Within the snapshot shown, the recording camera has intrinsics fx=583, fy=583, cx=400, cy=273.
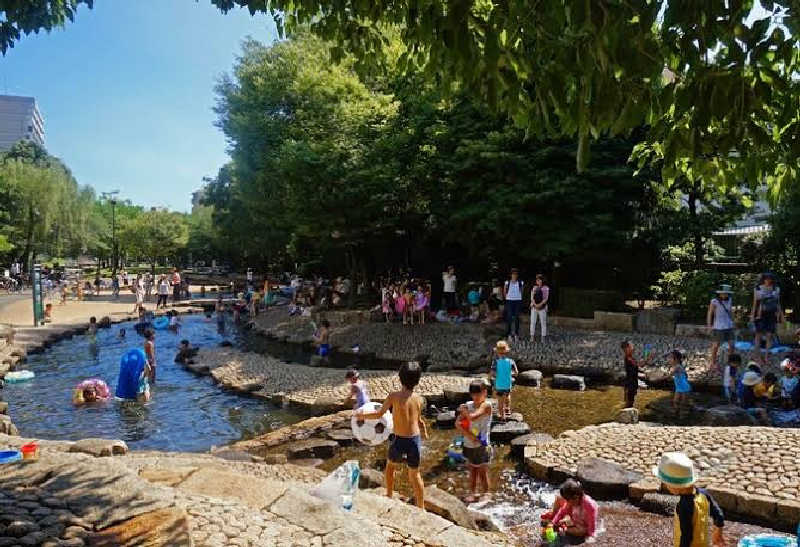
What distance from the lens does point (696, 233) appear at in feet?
64.9

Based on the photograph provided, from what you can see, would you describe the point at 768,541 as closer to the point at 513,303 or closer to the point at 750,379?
the point at 750,379

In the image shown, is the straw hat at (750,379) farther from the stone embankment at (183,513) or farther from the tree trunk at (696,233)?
the tree trunk at (696,233)

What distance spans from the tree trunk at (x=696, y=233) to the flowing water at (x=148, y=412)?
1458 cm

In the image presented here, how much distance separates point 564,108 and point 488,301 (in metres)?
17.7

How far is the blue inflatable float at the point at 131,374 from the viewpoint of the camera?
14.0m

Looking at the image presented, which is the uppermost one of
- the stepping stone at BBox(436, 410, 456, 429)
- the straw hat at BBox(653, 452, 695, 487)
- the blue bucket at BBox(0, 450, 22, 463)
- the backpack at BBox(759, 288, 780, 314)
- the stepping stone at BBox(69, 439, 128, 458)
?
the backpack at BBox(759, 288, 780, 314)

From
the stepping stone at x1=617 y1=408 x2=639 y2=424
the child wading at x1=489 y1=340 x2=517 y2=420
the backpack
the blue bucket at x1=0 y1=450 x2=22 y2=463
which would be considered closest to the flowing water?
the blue bucket at x1=0 y1=450 x2=22 y2=463

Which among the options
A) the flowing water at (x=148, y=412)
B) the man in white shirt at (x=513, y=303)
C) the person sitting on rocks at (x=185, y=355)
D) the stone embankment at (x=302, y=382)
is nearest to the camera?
the flowing water at (x=148, y=412)

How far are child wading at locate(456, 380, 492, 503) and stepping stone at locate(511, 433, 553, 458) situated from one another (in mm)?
1483

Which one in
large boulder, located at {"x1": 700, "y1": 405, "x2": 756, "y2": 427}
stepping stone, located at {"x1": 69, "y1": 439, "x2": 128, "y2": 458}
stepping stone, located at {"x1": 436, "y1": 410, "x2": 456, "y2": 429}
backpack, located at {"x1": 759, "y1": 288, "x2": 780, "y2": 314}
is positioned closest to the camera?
stepping stone, located at {"x1": 69, "y1": 439, "x2": 128, "y2": 458}

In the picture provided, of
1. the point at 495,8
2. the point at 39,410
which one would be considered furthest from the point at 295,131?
the point at 495,8

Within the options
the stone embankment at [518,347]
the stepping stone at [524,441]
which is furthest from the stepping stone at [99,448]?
the stone embankment at [518,347]

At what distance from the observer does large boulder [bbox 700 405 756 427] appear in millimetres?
10547

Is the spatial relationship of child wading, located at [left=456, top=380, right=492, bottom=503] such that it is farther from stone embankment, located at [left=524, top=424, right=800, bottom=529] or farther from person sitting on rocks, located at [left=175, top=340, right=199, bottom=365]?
person sitting on rocks, located at [left=175, top=340, right=199, bottom=365]
